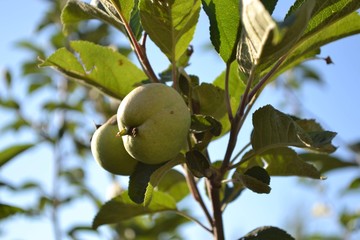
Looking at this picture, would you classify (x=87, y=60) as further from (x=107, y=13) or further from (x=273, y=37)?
(x=273, y=37)

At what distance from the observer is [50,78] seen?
4188mm

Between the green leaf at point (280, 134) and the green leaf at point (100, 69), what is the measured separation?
0.36 metres

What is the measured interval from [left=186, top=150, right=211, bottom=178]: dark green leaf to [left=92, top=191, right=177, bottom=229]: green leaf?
0.30m

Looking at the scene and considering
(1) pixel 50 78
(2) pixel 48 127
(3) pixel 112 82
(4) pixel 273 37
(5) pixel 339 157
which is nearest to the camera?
(4) pixel 273 37

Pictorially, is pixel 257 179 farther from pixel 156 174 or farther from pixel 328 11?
pixel 328 11

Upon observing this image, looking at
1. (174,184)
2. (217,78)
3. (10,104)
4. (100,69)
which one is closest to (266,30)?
(217,78)

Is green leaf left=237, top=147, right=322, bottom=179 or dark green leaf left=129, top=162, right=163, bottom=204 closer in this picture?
dark green leaf left=129, top=162, right=163, bottom=204

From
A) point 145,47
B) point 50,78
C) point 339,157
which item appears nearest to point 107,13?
point 145,47

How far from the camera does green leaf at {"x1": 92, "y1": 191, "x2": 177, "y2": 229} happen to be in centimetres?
136

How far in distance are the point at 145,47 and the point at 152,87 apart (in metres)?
0.24

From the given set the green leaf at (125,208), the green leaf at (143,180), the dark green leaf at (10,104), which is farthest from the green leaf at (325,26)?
the dark green leaf at (10,104)

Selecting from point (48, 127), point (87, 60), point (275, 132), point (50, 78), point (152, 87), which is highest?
point (50, 78)

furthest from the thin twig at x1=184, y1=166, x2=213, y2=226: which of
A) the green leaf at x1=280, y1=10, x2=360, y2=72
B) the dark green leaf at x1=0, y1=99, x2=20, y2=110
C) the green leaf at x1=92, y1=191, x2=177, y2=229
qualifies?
the dark green leaf at x1=0, y1=99, x2=20, y2=110

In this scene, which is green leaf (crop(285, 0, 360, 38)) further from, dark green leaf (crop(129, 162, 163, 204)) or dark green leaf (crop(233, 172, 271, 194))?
dark green leaf (crop(129, 162, 163, 204))
